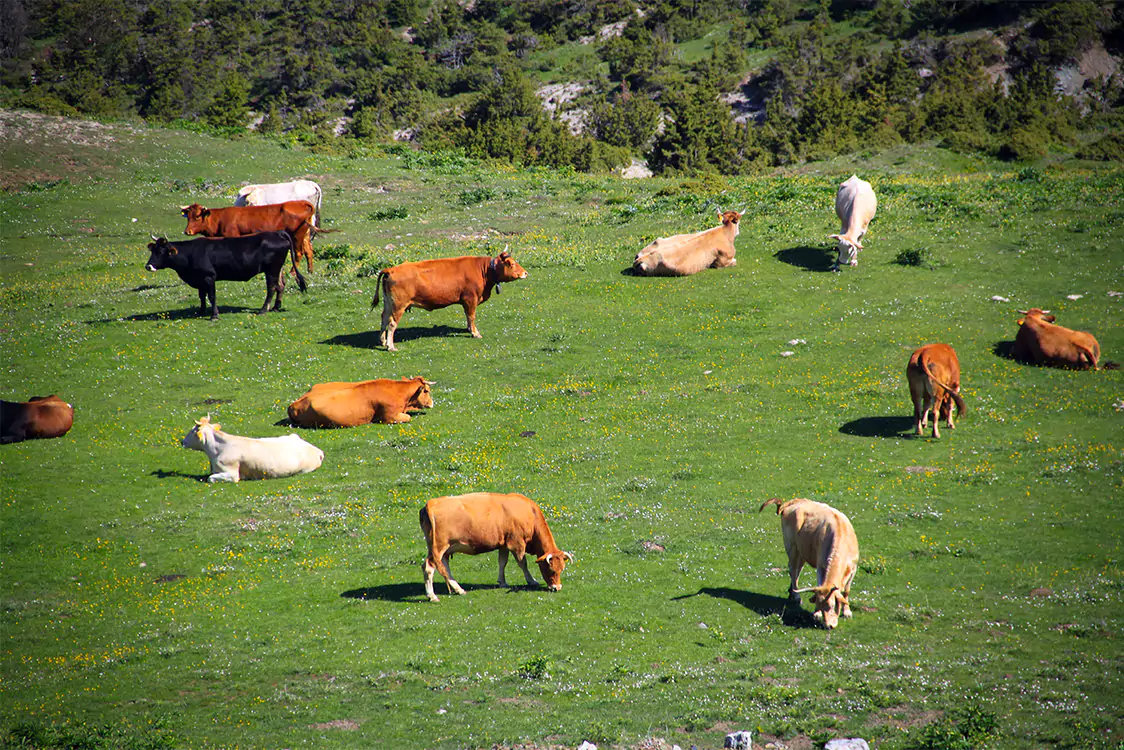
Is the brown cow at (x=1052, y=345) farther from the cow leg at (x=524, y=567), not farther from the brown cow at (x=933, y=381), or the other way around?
the cow leg at (x=524, y=567)

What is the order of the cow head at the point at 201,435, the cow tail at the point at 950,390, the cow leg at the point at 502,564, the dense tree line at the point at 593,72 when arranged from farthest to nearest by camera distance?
the dense tree line at the point at 593,72, the cow tail at the point at 950,390, the cow head at the point at 201,435, the cow leg at the point at 502,564

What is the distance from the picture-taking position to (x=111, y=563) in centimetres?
1667

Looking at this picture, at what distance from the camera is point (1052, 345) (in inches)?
986

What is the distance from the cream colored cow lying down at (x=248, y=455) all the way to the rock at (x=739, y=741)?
1203 cm

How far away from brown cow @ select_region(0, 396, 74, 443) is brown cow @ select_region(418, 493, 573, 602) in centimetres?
1145

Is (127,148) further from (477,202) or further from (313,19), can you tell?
(313,19)

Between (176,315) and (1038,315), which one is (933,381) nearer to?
(1038,315)

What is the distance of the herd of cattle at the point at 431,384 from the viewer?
586 inches

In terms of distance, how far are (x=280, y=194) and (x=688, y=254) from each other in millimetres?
17138

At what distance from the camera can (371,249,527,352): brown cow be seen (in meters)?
28.1

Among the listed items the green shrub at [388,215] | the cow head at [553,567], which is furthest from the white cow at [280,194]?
the cow head at [553,567]

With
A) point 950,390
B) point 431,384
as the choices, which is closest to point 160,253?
point 431,384

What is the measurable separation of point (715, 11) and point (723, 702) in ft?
390

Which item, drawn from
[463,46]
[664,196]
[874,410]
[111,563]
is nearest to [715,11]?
[463,46]
